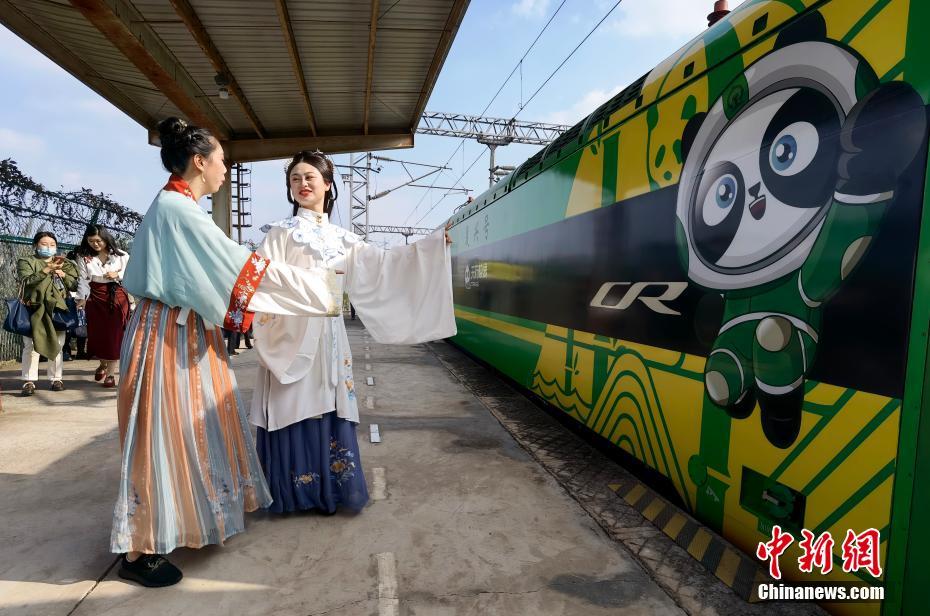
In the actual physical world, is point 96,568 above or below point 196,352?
below

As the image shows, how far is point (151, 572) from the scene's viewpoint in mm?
1987

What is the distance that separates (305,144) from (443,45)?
4793 mm

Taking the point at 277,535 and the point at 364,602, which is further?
the point at 277,535

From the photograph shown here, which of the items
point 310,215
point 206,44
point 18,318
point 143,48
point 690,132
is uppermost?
point 206,44

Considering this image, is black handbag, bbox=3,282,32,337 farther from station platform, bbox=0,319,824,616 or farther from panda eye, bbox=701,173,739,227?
panda eye, bbox=701,173,739,227

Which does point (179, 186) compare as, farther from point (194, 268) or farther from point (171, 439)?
point (171, 439)

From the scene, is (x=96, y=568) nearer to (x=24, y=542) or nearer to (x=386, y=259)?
(x=24, y=542)

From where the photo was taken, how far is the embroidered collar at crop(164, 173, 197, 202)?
205cm

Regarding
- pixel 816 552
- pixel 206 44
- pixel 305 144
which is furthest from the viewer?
pixel 305 144

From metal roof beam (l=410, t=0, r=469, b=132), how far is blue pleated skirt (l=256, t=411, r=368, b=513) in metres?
4.85

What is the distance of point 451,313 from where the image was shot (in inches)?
107

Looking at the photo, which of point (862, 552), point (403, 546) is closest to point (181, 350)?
point (403, 546)

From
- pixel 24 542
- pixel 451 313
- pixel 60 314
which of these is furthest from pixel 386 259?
pixel 60 314

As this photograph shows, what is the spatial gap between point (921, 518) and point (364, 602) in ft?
5.95
